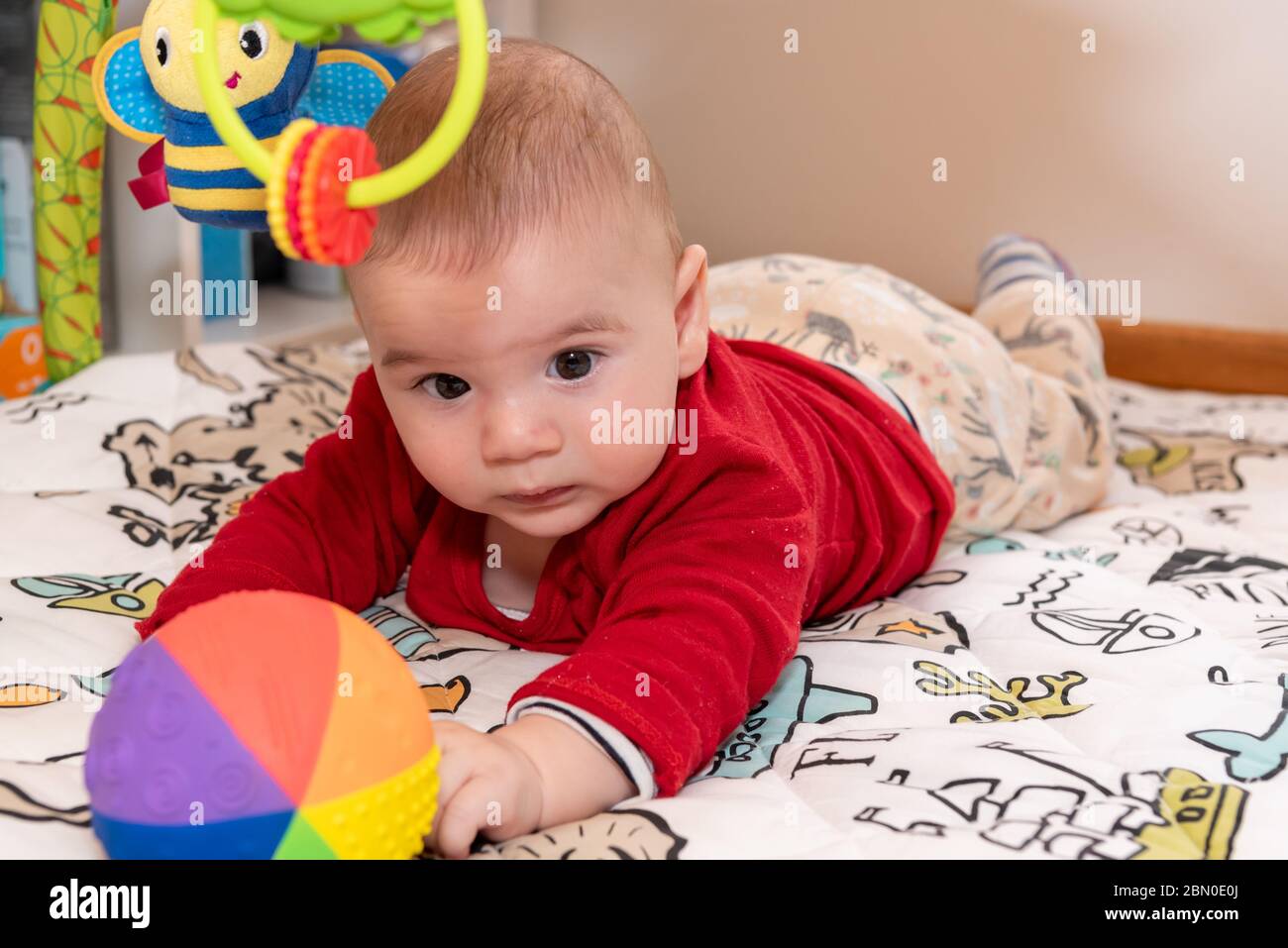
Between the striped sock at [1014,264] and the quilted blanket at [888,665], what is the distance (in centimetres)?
32

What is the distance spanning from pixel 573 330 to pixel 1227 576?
687 millimetres

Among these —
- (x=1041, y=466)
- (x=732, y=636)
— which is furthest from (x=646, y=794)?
(x=1041, y=466)

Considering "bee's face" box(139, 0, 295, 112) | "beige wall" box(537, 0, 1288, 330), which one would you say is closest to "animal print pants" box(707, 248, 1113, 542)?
"bee's face" box(139, 0, 295, 112)

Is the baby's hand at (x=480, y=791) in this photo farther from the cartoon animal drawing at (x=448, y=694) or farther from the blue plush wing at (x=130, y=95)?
the blue plush wing at (x=130, y=95)

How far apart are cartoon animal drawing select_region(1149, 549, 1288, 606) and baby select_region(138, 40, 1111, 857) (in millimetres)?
214

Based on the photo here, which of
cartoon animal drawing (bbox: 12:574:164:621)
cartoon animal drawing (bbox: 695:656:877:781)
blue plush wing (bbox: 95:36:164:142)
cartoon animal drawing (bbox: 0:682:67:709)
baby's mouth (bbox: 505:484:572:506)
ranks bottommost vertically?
cartoon animal drawing (bbox: 695:656:877:781)

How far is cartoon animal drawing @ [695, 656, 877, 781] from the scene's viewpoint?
0.77m

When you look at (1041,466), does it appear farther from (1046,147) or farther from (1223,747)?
(1046,147)

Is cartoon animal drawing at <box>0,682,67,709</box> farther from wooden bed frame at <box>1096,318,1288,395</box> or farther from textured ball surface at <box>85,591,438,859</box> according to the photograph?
wooden bed frame at <box>1096,318,1288,395</box>

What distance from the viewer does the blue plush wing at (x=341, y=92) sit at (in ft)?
3.22

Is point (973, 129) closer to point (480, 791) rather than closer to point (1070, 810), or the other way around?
point (1070, 810)

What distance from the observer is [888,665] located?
89cm

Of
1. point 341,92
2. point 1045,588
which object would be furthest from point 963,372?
point 341,92
